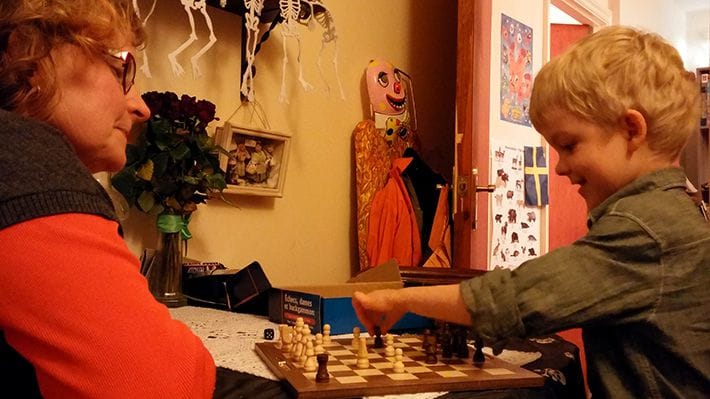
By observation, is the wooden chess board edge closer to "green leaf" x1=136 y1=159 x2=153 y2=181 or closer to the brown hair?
the brown hair

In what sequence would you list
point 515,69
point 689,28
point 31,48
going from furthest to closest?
point 689,28 < point 515,69 < point 31,48

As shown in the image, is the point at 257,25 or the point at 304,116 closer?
the point at 257,25

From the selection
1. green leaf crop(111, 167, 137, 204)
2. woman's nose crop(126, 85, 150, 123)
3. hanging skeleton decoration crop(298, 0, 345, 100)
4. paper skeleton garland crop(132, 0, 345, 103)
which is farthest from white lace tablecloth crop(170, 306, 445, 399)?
hanging skeleton decoration crop(298, 0, 345, 100)

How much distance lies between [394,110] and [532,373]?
1.91 m

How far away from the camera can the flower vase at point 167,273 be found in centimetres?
169

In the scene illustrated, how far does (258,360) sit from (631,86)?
79 cm

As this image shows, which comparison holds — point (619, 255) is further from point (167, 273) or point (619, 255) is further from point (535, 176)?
point (535, 176)

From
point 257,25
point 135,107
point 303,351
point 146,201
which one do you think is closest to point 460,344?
point 303,351

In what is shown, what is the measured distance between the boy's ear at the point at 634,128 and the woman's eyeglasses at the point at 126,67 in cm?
79

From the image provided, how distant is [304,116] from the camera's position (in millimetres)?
2439

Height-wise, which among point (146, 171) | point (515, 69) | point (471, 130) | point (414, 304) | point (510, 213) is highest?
point (515, 69)

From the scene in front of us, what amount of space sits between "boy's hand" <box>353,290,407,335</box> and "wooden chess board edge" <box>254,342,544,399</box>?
17 centimetres

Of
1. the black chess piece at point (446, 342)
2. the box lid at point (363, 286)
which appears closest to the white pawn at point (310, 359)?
the black chess piece at point (446, 342)

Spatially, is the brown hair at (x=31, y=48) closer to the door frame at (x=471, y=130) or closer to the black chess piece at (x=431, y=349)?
the black chess piece at (x=431, y=349)
